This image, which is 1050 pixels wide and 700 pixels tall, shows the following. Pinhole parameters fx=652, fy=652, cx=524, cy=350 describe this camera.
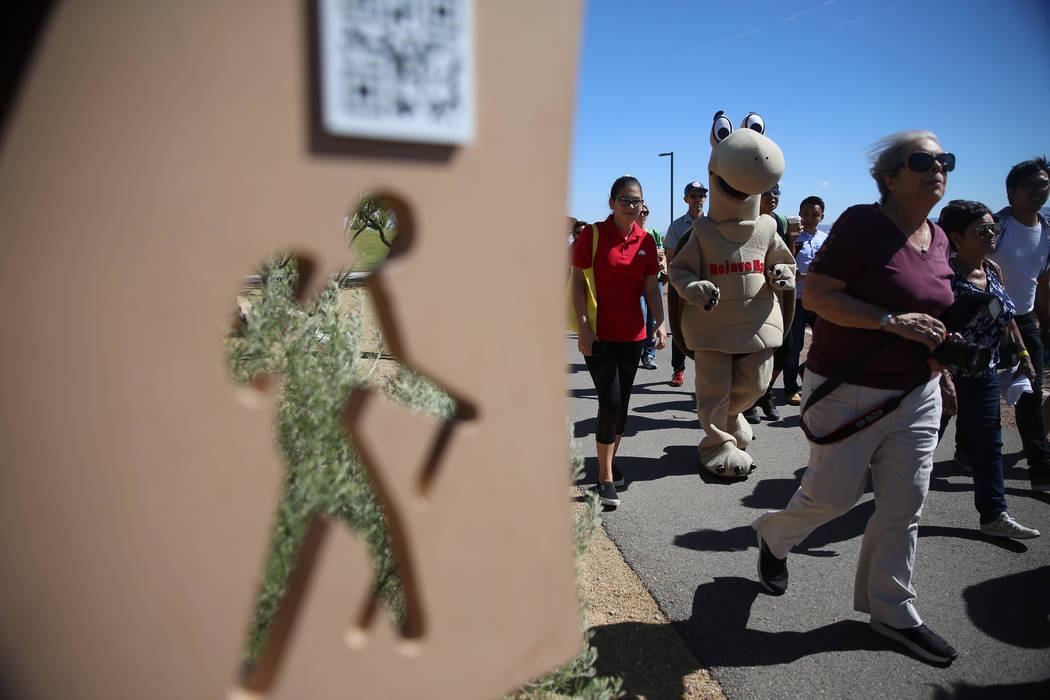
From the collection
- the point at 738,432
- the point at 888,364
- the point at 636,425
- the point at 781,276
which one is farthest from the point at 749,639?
the point at 636,425

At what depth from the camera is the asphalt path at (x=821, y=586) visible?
98.3 inches

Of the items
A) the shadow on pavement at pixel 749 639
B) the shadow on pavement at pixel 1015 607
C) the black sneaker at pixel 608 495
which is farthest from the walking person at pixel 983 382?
the black sneaker at pixel 608 495

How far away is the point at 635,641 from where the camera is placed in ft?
8.84

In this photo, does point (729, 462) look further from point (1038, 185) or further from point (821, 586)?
point (1038, 185)

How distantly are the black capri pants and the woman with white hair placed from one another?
1267mm

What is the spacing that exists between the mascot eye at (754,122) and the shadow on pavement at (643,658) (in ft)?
10.9

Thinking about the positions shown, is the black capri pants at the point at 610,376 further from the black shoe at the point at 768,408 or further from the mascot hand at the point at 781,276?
the black shoe at the point at 768,408

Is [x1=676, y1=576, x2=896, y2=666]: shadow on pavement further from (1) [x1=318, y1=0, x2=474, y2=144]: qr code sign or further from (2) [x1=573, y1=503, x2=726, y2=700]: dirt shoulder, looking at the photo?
(1) [x1=318, y1=0, x2=474, y2=144]: qr code sign

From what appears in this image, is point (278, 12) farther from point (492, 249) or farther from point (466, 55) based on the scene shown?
point (492, 249)

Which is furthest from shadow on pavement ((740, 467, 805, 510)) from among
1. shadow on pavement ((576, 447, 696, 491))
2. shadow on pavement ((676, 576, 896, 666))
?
shadow on pavement ((676, 576, 896, 666))

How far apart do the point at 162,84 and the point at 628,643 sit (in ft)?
8.28

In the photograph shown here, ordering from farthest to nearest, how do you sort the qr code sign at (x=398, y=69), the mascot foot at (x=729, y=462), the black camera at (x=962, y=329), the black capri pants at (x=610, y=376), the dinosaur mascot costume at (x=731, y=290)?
the mascot foot at (x=729, y=462), the dinosaur mascot costume at (x=731, y=290), the black capri pants at (x=610, y=376), the black camera at (x=962, y=329), the qr code sign at (x=398, y=69)

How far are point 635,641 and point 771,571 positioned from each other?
27.7 inches

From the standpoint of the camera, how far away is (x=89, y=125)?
3.22 ft
